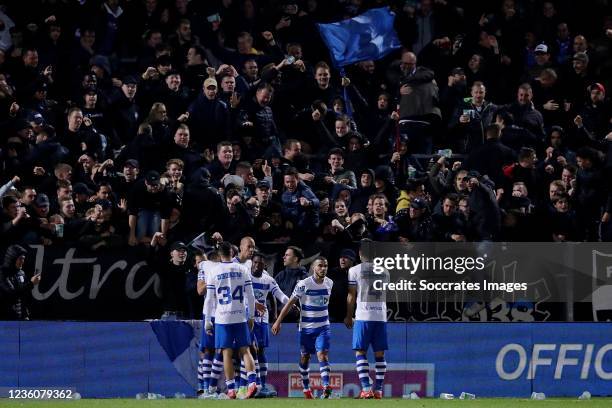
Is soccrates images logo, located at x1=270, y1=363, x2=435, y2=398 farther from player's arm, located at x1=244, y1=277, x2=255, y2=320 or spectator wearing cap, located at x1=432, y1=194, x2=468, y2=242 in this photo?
player's arm, located at x1=244, y1=277, x2=255, y2=320

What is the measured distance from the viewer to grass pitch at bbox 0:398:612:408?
1630cm

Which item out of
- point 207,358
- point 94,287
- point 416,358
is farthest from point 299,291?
Result: point 94,287

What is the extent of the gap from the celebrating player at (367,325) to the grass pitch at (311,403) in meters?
0.57

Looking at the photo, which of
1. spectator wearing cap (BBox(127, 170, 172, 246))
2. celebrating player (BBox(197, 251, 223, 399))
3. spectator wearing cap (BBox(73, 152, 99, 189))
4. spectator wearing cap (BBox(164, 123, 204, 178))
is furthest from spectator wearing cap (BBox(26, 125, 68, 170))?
celebrating player (BBox(197, 251, 223, 399))

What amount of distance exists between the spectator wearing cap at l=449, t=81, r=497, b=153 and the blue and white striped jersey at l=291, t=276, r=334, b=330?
5655 mm

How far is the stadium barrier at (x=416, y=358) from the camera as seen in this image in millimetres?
19406

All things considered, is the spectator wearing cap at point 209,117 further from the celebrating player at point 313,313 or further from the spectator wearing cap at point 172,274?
the celebrating player at point 313,313

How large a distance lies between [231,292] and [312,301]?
5.54ft

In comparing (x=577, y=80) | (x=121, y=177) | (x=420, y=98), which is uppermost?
(x=577, y=80)

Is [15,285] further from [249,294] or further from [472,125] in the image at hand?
[472,125]

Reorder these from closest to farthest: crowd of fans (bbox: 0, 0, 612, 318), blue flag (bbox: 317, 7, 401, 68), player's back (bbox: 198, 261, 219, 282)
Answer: player's back (bbox: 198, 261, 219, 282) < crowd of fans (bbox: 0, 0, 612, 318) < blue flag (bbox: 317, 7, 401, 68)

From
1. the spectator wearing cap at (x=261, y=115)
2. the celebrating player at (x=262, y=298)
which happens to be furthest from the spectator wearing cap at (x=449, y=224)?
the spectator wearing cap at (x=261, y=115)

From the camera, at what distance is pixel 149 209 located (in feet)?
67.5

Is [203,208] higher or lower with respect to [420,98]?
lower
